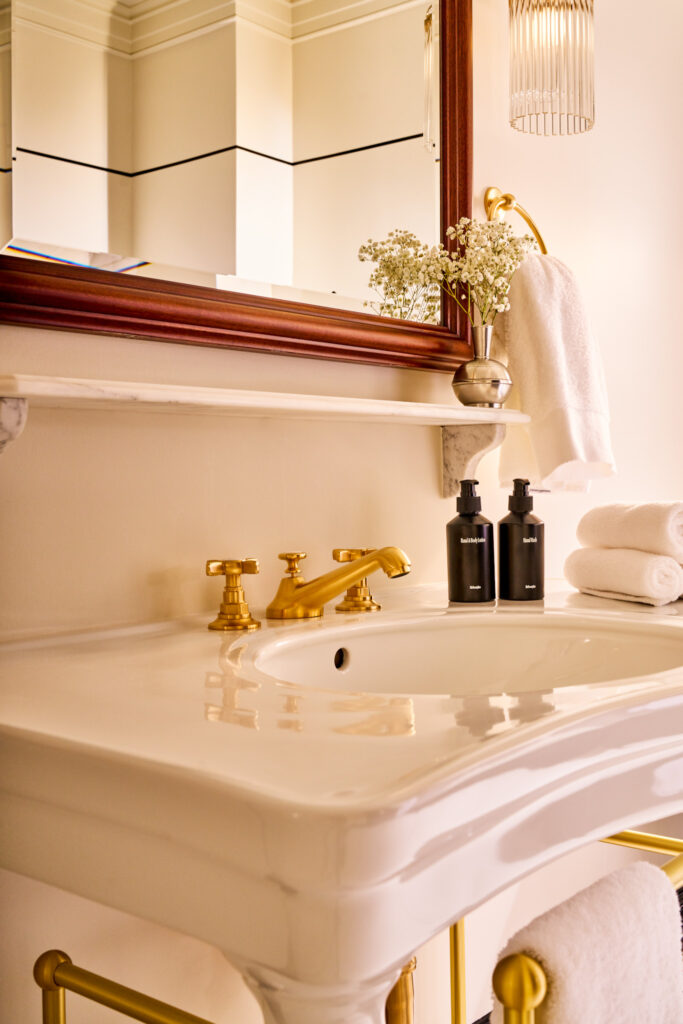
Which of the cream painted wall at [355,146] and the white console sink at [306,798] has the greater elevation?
the cream painted wall at [355,146]

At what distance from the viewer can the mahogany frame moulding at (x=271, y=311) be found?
974mm

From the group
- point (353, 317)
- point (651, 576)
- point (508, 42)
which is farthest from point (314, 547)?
point (508, 42)

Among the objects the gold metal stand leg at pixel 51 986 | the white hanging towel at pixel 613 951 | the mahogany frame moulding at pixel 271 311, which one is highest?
the mahogany frame moulding at pixel 271 311

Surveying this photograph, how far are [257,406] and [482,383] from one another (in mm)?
466

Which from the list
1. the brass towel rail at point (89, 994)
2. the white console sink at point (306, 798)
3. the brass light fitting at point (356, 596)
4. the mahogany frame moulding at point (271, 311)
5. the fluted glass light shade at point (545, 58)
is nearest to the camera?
the white console sink at point (306, 798)

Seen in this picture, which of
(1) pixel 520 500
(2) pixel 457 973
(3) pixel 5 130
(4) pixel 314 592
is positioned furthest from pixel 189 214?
(2) pixel 457 973

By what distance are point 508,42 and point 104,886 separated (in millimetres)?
1443

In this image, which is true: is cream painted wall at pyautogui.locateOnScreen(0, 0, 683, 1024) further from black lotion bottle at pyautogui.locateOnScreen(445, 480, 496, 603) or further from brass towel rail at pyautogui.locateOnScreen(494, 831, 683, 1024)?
brass towel rail at pyautogui.locateOnScreen(494, 831, 683, 1024)

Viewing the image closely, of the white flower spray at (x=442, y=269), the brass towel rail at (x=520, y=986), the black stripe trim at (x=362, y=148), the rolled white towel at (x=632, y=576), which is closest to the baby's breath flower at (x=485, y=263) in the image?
the white flower spray at (x=442, y=269)

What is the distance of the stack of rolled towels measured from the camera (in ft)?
4.21

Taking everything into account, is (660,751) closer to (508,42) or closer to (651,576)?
(651,576)

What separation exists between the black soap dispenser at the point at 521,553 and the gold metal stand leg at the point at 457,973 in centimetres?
41

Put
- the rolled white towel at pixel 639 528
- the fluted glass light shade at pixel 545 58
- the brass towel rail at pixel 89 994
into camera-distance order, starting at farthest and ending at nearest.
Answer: the fluted glass light shade at pixel 545 58 → the rolled white towel at pixel 639 528 → the brass towel rail at pixel 89 994

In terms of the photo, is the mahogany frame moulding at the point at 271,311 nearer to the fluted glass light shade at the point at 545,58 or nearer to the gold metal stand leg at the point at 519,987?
the fluted glass light shade at the point at 545,58
